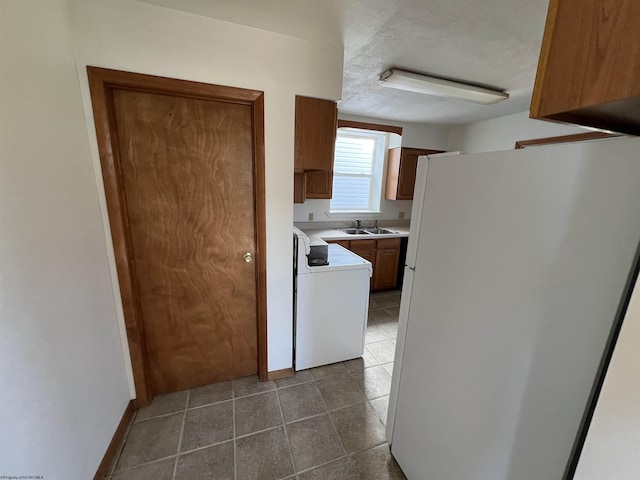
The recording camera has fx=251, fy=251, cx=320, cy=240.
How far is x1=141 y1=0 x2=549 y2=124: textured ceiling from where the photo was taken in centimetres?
122

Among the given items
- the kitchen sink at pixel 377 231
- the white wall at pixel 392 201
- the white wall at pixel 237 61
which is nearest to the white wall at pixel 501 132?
the white wall at pixel 392 201

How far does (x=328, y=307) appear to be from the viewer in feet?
6.68

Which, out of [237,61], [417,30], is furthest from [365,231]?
[237,61]

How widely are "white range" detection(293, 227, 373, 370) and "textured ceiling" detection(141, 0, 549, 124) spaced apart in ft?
4.17

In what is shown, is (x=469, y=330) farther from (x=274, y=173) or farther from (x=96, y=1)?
(x=96, y=1)

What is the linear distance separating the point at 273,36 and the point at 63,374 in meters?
2.00

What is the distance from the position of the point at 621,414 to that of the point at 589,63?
2.17ft

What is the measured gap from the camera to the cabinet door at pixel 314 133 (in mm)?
1646

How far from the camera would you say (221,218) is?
5.50 ft

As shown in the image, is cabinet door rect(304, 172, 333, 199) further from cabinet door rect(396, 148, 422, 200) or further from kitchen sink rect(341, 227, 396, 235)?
cabinet door rect(396, 148, 422, 200)

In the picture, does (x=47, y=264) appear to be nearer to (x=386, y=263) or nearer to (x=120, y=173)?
(x=120, y=173)

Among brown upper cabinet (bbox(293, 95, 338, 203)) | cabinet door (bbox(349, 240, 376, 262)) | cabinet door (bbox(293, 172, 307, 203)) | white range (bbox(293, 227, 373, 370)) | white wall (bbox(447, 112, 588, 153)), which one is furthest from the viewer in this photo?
cabinet door (bbox(349, 240, 376, 262))

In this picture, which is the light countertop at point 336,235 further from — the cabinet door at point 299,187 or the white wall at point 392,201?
the cabinet door at point 299,187

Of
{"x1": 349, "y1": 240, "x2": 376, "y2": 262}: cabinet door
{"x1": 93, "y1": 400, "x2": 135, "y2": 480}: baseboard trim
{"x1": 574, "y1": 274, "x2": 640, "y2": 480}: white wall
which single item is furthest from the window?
{"x1": 574, "y1": 274, "x2": 640, "y2": 480}: white wall
